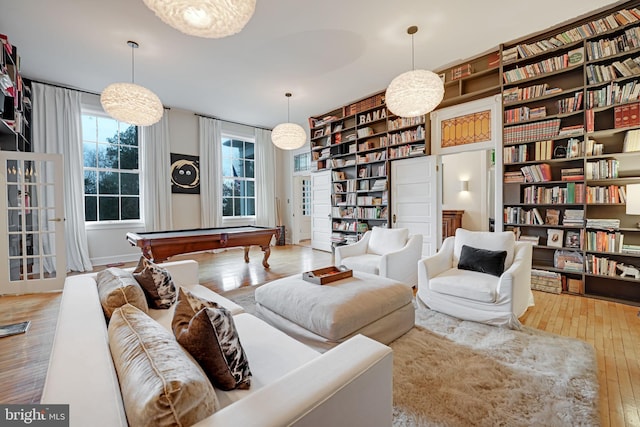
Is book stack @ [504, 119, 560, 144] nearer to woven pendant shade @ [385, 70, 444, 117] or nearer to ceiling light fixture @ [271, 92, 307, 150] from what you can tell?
woven pendant shade @ [385, 70, 444, 117]

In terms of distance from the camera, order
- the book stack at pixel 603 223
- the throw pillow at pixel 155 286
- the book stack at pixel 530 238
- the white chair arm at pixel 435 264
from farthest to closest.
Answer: the book stack at pixel 530 238 → the book stack at pixel 603 223 → the white chair arm at pixel 435 264 → the throw pillow at pixel 155 286

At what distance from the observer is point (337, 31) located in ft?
10.9

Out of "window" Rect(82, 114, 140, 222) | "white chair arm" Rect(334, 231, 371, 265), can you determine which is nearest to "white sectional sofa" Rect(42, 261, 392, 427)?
"white chair arm" Rect(334, 231, 371, 265)

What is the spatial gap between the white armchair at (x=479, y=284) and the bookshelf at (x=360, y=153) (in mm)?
2173

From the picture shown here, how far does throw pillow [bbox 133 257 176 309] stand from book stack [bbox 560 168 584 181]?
14.5 ft

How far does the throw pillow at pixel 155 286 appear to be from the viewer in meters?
1.85

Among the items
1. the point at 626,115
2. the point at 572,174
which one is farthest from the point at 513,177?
the point at 626,115

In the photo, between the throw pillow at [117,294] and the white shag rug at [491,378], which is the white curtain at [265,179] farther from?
the throw pillow at [117,294]

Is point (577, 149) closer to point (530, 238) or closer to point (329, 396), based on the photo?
point (530, 238)

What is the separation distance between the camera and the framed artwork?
19.6 feet

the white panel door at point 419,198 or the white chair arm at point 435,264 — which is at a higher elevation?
the white panel door at point 419,198

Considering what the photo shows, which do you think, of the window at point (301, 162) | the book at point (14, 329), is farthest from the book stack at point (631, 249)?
the book at point (14, 329)

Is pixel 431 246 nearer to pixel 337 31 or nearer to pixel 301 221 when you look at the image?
pixel 337 31

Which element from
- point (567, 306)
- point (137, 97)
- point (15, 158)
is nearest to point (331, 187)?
point (137, 97)
